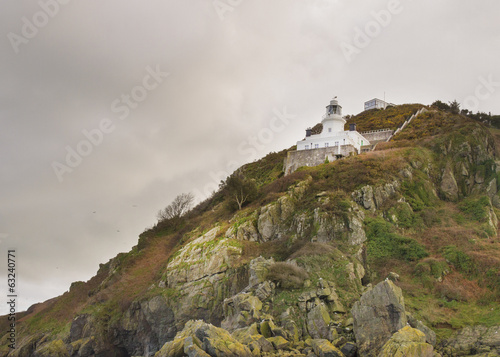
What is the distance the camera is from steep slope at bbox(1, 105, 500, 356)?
19.4m

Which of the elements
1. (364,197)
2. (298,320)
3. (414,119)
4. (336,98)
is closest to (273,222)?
(364,197)

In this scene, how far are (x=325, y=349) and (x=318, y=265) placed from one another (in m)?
7.95

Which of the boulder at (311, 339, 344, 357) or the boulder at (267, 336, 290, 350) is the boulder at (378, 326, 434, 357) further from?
the boulder at (267, 336, 290, 350)

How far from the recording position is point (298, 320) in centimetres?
1959

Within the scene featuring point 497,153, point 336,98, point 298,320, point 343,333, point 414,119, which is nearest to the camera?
point 343,333

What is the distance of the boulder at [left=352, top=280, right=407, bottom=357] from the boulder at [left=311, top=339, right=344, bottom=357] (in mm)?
1211

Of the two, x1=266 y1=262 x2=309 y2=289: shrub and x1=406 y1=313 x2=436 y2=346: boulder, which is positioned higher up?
x1=266 y1=262 x2=309 y2=289: shrub

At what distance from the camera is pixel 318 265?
2338cm

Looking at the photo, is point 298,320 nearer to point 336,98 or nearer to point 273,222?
point 273,222

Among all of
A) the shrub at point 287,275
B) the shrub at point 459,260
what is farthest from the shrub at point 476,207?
the shrub at point 287,275

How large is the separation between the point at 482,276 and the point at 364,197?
10.5 metres

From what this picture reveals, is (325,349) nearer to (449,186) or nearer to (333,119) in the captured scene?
(449,186)

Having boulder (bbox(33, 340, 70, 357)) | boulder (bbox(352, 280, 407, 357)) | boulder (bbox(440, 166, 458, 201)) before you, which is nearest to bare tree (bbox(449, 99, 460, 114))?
boulder (bbox(440, 166, 458, 201))

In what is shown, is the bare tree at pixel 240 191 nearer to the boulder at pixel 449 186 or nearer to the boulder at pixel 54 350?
the boulder at pixel 449 186
